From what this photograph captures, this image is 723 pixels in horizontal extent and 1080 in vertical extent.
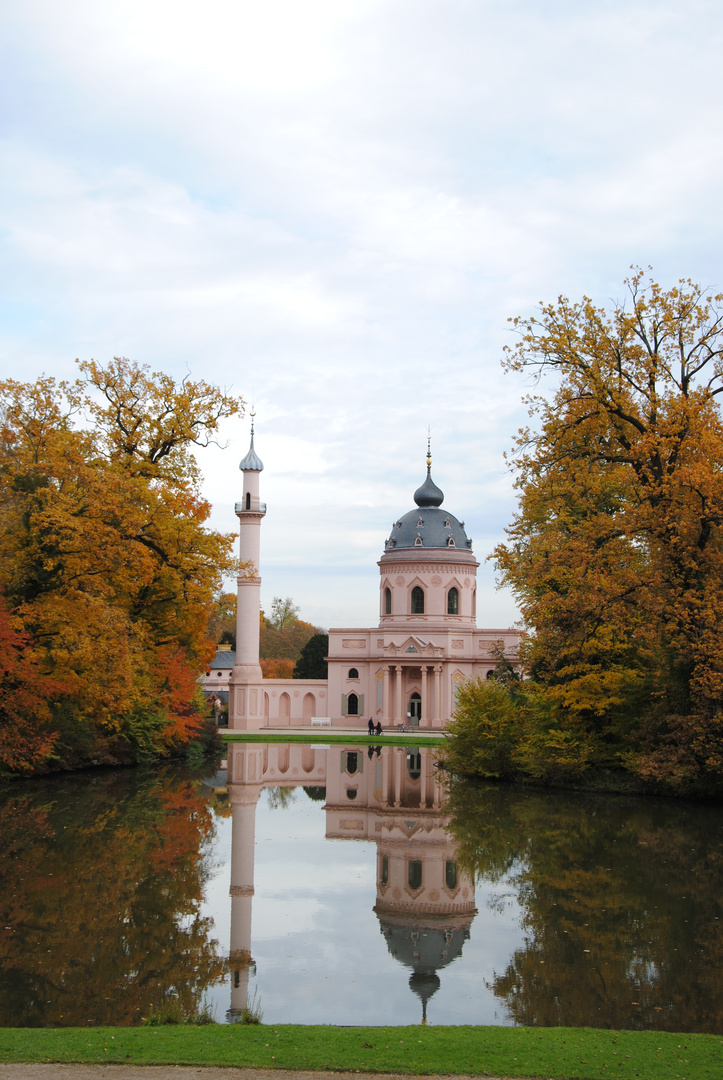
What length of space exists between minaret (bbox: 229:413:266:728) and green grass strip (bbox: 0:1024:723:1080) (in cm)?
4612

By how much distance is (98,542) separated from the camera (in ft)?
77.4

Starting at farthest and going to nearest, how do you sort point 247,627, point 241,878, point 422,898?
point 247,627
point 241,878
point 422,898

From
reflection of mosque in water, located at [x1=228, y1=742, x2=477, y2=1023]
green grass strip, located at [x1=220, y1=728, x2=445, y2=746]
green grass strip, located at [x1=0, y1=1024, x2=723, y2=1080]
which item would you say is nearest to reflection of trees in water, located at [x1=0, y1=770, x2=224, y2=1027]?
reflection of mosque in water, located at [x1=228, y1=742, x2=477, y2=1023]

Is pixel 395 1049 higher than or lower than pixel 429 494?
lower

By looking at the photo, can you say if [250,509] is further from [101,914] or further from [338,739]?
[101,914]

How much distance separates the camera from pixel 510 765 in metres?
26.8

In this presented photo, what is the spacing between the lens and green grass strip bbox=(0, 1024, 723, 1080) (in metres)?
6.18

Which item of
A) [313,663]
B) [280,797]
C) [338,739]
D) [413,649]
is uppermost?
[413,649]

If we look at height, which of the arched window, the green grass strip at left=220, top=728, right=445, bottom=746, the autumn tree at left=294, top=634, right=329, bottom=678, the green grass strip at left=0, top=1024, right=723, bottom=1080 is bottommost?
the green grass strip at left=0, top=1024, right=723, bottom=1080

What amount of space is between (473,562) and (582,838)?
4707cm

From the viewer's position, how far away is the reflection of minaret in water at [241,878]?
880cm

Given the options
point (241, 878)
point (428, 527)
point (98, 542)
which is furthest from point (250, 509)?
point (241, 878)

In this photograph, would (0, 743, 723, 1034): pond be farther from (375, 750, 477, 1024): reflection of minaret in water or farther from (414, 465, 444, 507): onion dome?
(414, 465, 444, 507): onion dome

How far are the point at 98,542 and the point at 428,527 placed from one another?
41.5 meters
